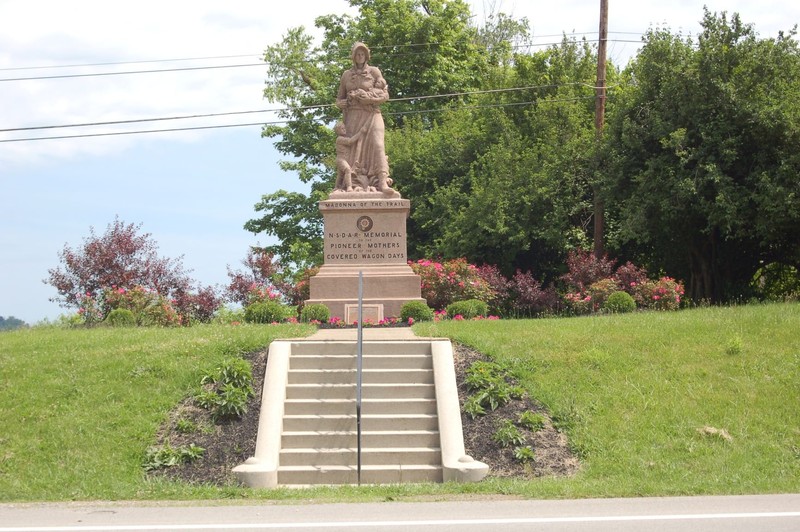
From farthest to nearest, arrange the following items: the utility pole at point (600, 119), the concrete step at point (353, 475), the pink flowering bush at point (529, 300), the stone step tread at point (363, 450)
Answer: the utility pole at point (600, 119) → the pink flowering bush at point (529, 300) → the stone step tread at point (363, 450) → the concrete step at point (353, 475)

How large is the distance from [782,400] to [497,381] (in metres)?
3.96

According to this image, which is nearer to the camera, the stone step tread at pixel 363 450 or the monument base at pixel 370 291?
the stone step tread at pixel 363 450

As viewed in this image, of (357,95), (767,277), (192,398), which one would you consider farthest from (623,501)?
(767,277)

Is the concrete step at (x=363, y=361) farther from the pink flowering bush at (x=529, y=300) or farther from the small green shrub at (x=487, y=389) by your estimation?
the pink flowering bush at (x=529, y=300)

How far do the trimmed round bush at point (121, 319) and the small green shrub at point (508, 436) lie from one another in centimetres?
1037

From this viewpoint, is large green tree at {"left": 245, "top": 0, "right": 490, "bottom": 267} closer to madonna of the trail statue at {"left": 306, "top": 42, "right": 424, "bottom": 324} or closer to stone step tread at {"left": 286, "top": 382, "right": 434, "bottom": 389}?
madonna of the trail statue at {"left": 306, "top": 42, "right": 424, "bottom": 324}

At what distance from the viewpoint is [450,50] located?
39.7m

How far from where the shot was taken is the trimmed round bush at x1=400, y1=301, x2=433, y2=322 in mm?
20109

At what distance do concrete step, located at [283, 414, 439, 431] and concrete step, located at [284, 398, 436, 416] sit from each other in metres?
0.21

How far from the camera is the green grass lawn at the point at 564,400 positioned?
11352 millimetres

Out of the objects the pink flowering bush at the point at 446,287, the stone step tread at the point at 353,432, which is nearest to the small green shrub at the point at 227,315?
the pink flowering bush at the point at 446,287

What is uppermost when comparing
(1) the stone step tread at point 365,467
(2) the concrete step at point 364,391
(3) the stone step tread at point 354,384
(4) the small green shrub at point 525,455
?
(3) the stone step tread at point 354,384

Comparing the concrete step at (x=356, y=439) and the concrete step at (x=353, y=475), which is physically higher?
the concrete step at (x=356, y=439)

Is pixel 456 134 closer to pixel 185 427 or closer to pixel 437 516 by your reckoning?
pixel 185 427
